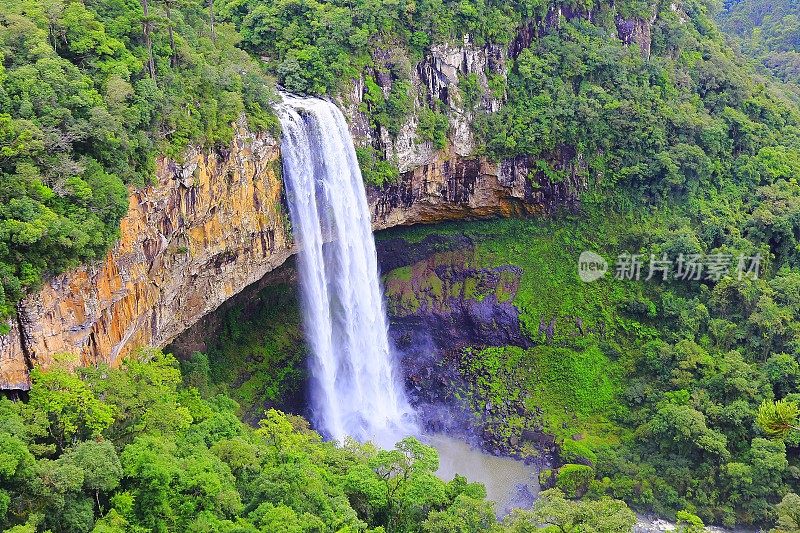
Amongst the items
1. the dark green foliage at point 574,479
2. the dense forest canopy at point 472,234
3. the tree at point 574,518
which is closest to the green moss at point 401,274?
the dense forest canopy at point 472,234

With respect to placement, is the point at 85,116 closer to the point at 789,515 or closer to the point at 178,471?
the point at 178,471

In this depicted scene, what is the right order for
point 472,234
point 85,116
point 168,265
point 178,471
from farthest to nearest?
point 472,234 → point 168,265 → point 85,116 → point 178,471

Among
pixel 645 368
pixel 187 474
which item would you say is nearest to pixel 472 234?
pixel 645 368

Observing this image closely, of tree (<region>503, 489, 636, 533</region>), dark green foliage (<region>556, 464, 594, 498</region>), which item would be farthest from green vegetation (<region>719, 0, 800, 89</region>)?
tree (<region>503, 489, 636, 533</region>)

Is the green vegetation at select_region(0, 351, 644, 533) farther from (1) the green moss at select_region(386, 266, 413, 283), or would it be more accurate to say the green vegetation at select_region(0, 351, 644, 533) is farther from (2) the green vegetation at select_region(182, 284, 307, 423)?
(1) the green moss at select_region(386, 266, 413, 283)

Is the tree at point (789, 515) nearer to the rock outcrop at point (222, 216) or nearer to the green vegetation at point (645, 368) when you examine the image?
the green vegetation at point (645, 368)

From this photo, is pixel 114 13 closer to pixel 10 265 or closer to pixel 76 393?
pixel 10 265
